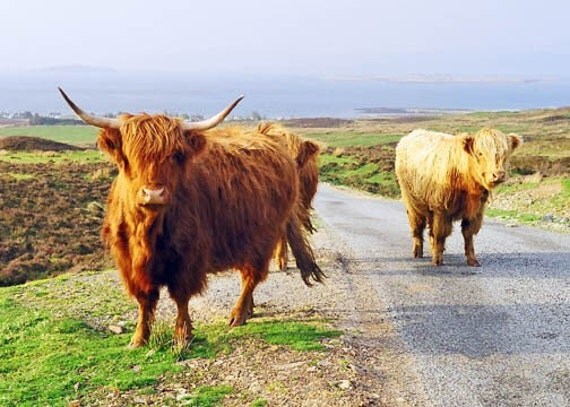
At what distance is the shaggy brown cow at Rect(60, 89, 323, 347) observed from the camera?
618 cm

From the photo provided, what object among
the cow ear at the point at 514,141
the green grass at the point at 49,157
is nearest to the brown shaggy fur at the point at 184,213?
the cow ear at the point at 514,141

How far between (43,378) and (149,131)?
2355 mm

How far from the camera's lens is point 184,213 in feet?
21.6

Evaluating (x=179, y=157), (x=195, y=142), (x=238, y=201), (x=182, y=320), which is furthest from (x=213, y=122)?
(x=182, y=320)

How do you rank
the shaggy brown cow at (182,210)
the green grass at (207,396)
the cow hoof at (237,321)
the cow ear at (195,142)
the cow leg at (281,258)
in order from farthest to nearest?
the cow leg at (281,258)
the cow hoof at (237,321)
the cow ear at (195,142)
the shaggy brown cow at (182,210)
the green grass at (207,396)

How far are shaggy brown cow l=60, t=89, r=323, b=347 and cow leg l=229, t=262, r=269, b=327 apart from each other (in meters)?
0.01

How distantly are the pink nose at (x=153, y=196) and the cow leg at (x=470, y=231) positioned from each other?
600 cm

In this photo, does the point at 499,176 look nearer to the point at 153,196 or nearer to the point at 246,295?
the point at 246,295

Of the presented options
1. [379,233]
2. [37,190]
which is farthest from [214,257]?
[37,190]

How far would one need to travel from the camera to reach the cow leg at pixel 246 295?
7.68 m

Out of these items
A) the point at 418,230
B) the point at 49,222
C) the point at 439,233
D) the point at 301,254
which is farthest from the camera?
the point at 49,222

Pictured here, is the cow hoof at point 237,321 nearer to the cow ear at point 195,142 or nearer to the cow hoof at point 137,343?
the cow hoof at point 137,343

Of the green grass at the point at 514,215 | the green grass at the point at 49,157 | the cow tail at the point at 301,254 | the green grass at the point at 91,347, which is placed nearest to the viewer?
the green grass at the point at 91,347

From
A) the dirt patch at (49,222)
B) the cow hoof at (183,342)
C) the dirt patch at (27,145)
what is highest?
the cow hoof at (183,342)
